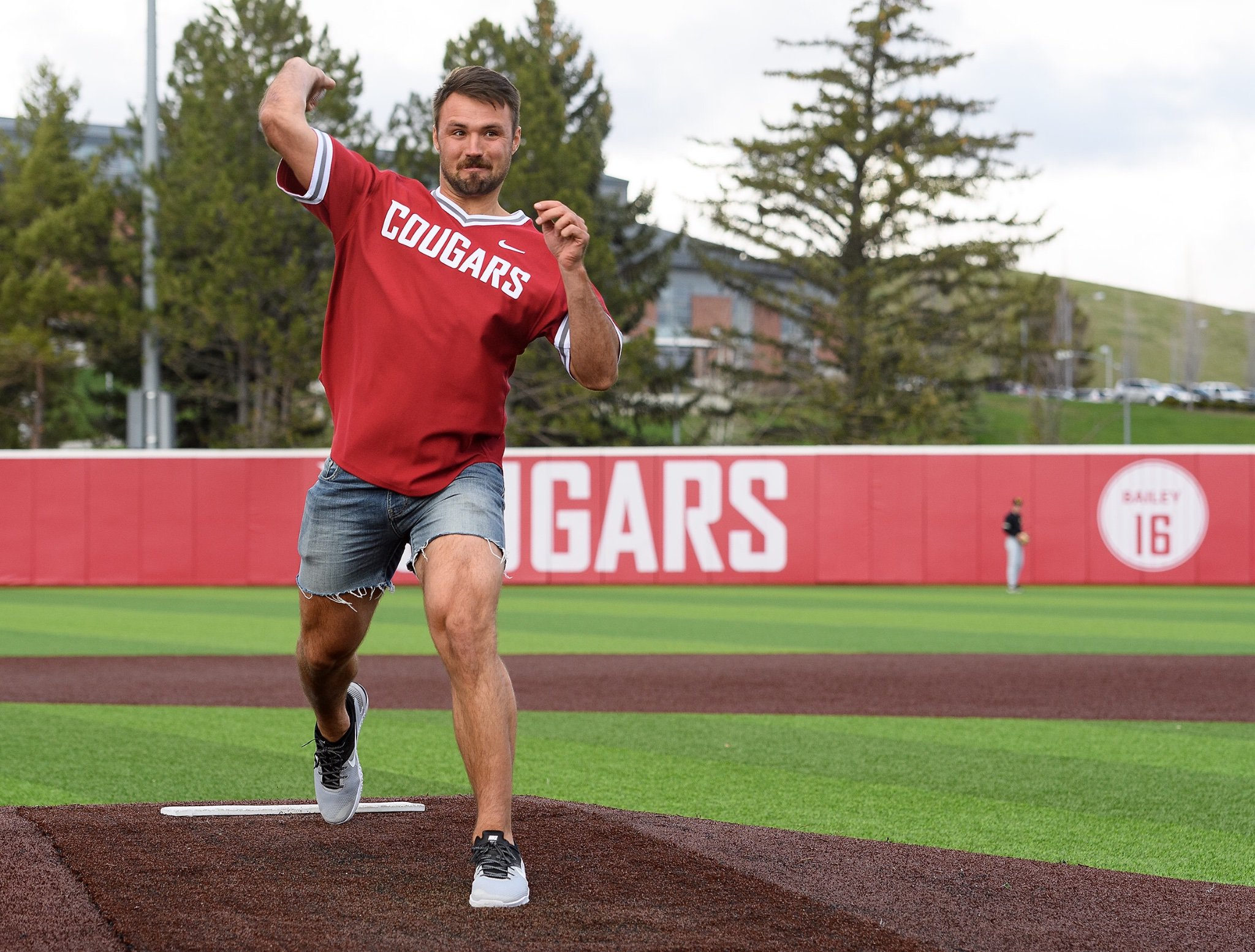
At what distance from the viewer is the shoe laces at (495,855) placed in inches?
145

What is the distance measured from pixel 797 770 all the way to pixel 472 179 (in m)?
3.68

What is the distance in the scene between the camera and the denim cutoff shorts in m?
4.03

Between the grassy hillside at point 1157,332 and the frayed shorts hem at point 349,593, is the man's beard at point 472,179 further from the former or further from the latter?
the grassy hillside at point 1157,332

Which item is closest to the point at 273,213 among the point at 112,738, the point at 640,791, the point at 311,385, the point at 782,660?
the point at 311,385

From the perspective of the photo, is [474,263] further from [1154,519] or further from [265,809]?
[1154,519]

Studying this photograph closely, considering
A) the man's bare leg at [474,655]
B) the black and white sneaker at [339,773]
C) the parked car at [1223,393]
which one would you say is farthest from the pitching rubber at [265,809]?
the parked car at [1223,393]

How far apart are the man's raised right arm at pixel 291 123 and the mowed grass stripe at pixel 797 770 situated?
9.66 ft

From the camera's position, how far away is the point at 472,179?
421 centimetres

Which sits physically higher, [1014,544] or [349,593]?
[349,593]

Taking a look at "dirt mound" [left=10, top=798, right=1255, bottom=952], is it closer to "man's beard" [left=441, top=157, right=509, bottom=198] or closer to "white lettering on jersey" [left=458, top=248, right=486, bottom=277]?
"white lettering on jersey" [left=458, top=248, right=486, bottom=277]

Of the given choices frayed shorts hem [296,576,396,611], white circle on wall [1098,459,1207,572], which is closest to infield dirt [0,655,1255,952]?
frayed shorts hem [296,576,396,611]

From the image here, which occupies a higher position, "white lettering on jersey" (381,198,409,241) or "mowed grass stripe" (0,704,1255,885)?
"white lettering on jersey" (381,198,409,241)

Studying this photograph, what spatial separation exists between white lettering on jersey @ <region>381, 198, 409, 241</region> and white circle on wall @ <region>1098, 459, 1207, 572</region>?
69.6 feet

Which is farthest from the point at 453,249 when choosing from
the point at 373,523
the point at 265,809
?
the point at 265,809
